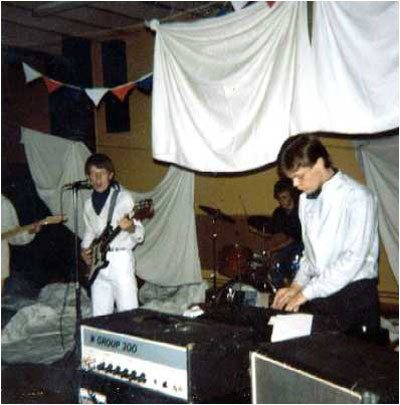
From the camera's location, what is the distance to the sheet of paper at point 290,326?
1.95 m

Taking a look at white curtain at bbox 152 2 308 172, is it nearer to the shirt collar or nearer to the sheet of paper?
the shirt collar

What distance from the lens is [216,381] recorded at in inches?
72.6

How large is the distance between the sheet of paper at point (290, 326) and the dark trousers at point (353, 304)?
0.52m

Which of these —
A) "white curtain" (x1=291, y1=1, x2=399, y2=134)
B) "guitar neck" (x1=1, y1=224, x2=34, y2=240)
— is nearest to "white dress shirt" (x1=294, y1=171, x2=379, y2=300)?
"white curtain" (x1=291, y1=1, x2=399, y2=134)

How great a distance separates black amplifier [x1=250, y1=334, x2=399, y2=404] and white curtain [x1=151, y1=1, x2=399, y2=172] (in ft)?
4.56

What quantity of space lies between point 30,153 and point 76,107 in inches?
43.3

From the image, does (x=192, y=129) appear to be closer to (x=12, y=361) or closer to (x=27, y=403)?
(x=27, y=403)

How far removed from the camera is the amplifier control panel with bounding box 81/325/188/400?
5.98 ft

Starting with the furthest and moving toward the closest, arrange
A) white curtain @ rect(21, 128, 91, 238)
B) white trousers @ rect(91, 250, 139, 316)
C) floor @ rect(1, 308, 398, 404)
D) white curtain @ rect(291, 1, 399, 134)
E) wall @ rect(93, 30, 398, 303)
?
1. white curtain @ rect(21, 128, 91, 238)
2. wall @ rect(93, 30, 398, 303)
3. white trousers @ rect(91, 250, 139, 316)
4. floor @ rect(1, 308, 398, 404)
5. white curtain @ rect(291, 1, 399, 134)

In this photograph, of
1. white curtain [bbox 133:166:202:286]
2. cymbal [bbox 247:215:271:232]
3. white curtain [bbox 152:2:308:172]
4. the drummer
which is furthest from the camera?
white curtain [bbox 133:166:202:286]

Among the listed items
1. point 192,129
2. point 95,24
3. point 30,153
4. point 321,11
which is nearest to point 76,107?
point 30,153

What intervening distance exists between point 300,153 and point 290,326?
0.88m

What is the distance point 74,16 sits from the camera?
6332 mm

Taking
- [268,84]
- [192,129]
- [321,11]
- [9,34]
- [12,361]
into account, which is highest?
[9,34]
